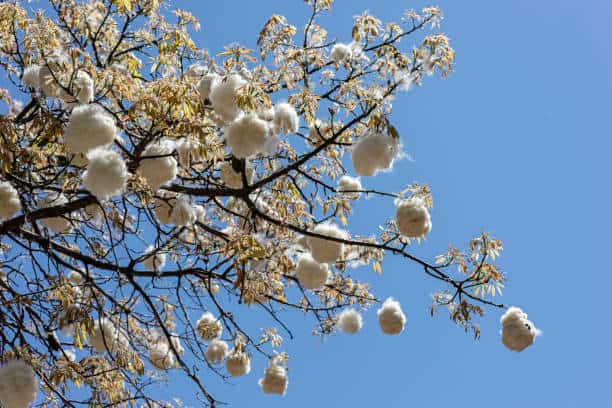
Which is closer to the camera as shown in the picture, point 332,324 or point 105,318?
point 105,318

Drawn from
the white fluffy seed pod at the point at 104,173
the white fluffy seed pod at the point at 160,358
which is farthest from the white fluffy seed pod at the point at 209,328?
the white fluffy seed pod at the point at 104,173

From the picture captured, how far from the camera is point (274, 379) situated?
16.5 ft

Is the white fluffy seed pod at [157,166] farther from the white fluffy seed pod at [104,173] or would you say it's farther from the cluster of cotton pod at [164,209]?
the cluster of cotton pod at [164,209]

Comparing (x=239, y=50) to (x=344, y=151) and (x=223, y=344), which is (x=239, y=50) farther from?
(x=223, y=344)

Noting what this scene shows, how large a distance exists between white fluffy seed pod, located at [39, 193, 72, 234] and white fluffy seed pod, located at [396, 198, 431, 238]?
6.62 ft

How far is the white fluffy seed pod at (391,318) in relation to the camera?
459 centimetres

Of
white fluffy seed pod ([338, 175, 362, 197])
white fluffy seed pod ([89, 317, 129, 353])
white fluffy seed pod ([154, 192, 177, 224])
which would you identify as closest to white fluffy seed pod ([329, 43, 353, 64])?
white fluffy seed pod ([338, 175, 362, 197])

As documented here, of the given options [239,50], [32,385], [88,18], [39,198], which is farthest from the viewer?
[88,18]

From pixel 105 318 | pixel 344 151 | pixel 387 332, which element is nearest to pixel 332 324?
pixel 387 332

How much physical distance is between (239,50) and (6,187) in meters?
1.46

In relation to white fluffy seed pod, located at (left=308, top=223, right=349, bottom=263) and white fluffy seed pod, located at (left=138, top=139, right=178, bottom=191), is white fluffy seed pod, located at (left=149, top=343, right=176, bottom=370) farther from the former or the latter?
white fluffy seed pod, located at (left=138, top=139, right=178, bottom=191)

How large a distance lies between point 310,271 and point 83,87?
5.27ft

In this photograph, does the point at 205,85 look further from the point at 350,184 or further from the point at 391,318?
the point at 391,318

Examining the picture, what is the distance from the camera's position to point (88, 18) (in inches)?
206
